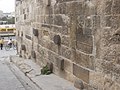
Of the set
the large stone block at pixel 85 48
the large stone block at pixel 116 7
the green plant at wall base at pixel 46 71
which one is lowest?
the green plant at wall base at pixel 46 71

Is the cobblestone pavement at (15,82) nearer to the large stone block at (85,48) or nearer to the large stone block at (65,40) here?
the large stone block at (65,40)

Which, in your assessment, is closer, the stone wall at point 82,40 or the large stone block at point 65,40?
the stone wall at point 82,40

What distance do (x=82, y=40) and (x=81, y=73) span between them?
59cm

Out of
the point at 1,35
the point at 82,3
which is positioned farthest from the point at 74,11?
the point at 1,35

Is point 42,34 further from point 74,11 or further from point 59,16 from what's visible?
point 74,11

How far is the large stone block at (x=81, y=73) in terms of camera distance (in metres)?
5.70

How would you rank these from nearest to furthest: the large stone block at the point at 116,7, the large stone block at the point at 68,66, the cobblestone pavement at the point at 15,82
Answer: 1. the large stone block at the point at 116,7
2. the large stone block at the point at 68,66
3. the cobblestone pavement at the point at 15,82

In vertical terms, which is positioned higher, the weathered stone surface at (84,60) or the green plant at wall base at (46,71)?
the weathered stone surface at (84,60)

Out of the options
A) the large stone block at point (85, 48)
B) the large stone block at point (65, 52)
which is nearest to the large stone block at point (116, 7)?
the large stone block at point (85, 48)

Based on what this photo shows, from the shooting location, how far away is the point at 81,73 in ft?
19.6

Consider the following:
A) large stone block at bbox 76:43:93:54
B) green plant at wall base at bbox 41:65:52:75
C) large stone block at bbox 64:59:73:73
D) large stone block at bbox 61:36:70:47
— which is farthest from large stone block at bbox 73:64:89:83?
green plant at wall base at bbox 41:65:52:75

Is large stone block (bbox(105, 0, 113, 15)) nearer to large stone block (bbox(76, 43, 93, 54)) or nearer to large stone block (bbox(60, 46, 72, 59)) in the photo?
large stone block (bbox(76, 43, 93, 54))

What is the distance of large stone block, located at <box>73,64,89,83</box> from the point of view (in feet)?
18.7

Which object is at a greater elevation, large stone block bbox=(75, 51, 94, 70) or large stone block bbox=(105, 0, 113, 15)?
large stone block bbox=(105, 0, 113, 15)
